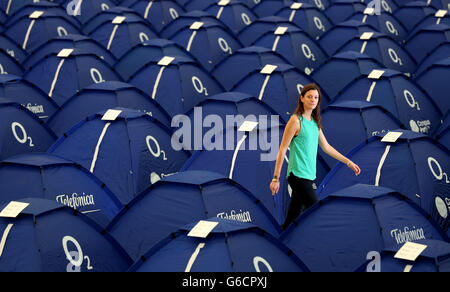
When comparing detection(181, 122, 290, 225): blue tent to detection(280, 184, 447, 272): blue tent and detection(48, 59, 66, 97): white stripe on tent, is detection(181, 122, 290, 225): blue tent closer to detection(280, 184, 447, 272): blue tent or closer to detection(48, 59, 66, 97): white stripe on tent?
detection(280, 184, 447, 272): blue tent

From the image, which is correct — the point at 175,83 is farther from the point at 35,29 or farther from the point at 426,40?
the point at 426,40

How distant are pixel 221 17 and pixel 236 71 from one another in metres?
4.84

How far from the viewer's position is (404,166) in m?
9.38

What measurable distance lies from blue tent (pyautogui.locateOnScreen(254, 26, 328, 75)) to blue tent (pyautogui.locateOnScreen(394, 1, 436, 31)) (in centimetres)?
436

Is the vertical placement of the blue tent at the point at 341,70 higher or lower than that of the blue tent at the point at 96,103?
lower

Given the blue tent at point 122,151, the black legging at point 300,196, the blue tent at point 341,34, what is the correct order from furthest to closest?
the blue tent at point 341,34
the blue tent at point 122,151
the black legging at point 300,196

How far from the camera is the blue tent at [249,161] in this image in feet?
32.3

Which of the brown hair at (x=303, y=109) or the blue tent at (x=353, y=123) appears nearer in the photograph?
the brown hair at (x=303, y=109)

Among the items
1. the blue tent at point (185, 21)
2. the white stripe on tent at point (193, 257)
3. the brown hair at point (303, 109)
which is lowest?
the blue tent at point (185, 21)

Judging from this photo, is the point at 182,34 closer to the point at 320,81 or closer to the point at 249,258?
the point at 320,81

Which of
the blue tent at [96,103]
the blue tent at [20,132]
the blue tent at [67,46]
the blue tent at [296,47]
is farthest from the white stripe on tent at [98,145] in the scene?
the blue tent at [296,47]

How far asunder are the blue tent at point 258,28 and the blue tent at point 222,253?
464 inches

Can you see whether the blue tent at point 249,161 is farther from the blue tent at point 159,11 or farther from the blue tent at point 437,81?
the blue tent at point 159,11
